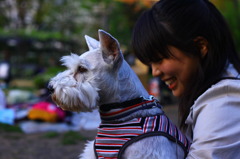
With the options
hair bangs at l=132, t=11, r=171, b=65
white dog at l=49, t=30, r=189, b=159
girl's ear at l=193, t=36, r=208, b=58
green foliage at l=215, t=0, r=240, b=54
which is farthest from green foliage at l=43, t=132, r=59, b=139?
green foliage at l=215, t=0, r=240, b=54

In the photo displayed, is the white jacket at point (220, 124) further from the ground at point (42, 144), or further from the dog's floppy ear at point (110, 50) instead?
the ground at point (42, 144)

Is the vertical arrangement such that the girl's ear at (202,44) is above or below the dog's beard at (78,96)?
above

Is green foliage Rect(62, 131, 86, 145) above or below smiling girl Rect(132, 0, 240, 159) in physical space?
below

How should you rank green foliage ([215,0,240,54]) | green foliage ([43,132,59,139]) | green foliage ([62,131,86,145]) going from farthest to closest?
1. green foliage ([215,0,240,54])
2. green foliage ([43,132,59,139])
3. green foliage ([62,131,86,145])

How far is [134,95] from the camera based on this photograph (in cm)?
218

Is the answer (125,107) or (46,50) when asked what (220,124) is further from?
(46,50)

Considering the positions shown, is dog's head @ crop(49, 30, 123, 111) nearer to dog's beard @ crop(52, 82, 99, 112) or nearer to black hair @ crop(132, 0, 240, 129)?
dog's beard @ crop(52, 82, 99, 112)

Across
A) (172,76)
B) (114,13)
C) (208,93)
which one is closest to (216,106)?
(208,93)

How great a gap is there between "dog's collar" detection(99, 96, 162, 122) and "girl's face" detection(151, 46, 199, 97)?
0.23m

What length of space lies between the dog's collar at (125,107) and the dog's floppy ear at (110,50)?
0.87 feet

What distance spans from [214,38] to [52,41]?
2074 centimetres

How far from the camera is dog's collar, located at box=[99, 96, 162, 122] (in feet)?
6.98

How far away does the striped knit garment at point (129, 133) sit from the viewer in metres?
2.04

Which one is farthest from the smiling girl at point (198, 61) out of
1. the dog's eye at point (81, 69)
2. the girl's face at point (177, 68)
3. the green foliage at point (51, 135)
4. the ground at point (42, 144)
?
the green foliage at point (51, 135)
